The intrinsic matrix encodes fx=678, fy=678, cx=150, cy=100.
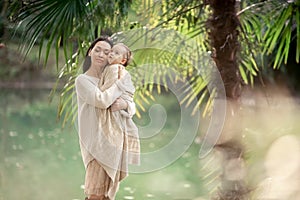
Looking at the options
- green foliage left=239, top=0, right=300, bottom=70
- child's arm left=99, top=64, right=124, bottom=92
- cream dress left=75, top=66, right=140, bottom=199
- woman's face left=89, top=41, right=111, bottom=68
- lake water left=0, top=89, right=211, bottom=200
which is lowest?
lake water left=0, top=89, right=211, bottom=200

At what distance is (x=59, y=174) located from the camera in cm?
591

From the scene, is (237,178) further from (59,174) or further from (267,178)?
(59,174)

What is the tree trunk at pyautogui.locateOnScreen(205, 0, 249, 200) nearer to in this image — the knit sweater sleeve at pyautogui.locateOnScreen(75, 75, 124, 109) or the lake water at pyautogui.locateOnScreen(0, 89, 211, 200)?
the knit sweater sleeve at pyautogui.locateOnScreen(75, 75, 124, 109)

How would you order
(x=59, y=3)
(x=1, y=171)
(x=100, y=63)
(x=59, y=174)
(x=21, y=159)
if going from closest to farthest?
(x=100, y=63) → (x=59, y=3) → (x=1, y=171) → (x=59, y=174) → (x=21, y=159)

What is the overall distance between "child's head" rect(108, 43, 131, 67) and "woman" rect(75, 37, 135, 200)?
2 centimetres

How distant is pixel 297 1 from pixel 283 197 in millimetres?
776

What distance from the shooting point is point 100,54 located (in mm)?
1973

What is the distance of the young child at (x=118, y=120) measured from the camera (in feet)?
6.40

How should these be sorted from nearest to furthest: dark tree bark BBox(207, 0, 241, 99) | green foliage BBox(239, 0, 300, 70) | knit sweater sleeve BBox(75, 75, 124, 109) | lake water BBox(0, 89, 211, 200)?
1. knit sweater sleeve BBox(75, 75, 124, 109)
2. dark tree bark BBox(207, 0, 241, 99)
3. green foliage BBox(239, 0, 300, 70)
4. lake water BBox(0, 89, 211, 200)

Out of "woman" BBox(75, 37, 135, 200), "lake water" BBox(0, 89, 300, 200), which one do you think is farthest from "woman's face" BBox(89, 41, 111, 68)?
"lake water" BBox(0, 89, 300, 200)

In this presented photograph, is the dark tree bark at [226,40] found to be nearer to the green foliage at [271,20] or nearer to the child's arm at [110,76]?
the green foliage at [271,20]

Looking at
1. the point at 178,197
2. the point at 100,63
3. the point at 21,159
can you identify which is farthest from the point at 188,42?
the point at 21,159

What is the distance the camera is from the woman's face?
6.48 ft

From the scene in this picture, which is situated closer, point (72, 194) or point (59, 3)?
point (59, 3)
